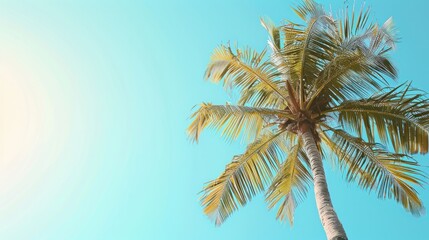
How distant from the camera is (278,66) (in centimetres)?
1180

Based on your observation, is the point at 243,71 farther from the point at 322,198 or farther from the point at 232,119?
the point at 322,198

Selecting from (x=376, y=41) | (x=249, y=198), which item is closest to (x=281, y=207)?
(x=249, y=198)

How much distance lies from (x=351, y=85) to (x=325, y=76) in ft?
2.25

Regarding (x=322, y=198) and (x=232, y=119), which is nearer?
(x=322, y=198)

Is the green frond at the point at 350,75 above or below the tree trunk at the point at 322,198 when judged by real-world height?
above

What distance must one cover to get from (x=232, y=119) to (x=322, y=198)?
10.7 feet

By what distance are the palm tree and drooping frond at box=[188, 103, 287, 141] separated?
0.02 meters

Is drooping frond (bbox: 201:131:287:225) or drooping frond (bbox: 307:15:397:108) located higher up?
drooping frond (bbox: 307:15:397:108)

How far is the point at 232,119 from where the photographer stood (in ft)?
39.3

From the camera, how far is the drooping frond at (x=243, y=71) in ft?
39.2

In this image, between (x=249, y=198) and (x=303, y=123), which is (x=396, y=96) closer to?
(x=303, y=123)

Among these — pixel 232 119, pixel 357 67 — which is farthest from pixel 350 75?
pixel 232 119

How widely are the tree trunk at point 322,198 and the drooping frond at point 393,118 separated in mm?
1031

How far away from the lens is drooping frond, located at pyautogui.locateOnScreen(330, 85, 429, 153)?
Result: 1030 cm
